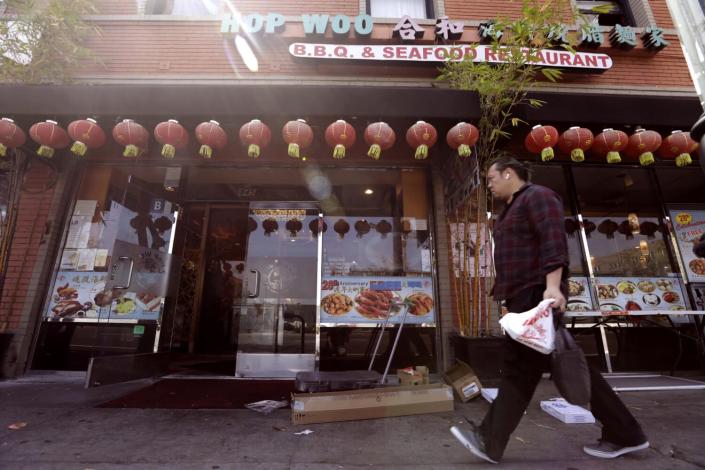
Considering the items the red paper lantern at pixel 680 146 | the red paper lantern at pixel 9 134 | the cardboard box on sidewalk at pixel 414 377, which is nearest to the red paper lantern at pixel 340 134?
the cardboard box on sidewalk at pixel 414 377

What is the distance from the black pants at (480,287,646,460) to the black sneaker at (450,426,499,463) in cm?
3

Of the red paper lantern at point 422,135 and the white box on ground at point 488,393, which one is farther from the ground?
the red paper lantern at point 422,135

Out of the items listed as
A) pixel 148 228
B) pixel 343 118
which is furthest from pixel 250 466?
pixel 148 228

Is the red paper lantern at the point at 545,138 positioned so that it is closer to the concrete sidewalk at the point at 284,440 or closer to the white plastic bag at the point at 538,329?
the concrete sidewalk at the point at 284,440

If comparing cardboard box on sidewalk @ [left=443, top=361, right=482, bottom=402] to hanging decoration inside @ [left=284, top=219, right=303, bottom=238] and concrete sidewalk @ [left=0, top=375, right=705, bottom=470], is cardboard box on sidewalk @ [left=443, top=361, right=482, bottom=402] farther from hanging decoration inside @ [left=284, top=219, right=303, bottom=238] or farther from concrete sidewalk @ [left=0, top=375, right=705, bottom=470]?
hanging decoration inside @ [left=284, top=219, right=303, bottom=238]

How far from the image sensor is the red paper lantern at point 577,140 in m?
4.57

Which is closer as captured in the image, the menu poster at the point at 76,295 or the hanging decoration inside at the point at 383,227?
the menu poster at the point at 76,295

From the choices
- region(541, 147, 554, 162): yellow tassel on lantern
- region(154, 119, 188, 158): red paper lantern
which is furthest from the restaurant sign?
region(154, 119, 188, 158): red paper lantern

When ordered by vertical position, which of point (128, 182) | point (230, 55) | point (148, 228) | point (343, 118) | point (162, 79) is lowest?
point (148, 228)

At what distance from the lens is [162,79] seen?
19.3ft

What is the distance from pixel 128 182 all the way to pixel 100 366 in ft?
9.79

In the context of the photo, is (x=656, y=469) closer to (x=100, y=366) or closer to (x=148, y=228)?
(x=100, y=366)

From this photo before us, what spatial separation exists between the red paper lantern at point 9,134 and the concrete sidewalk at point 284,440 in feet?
10.1

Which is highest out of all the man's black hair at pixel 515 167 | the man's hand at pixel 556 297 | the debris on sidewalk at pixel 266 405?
the man's black hair at pixel 515 167
